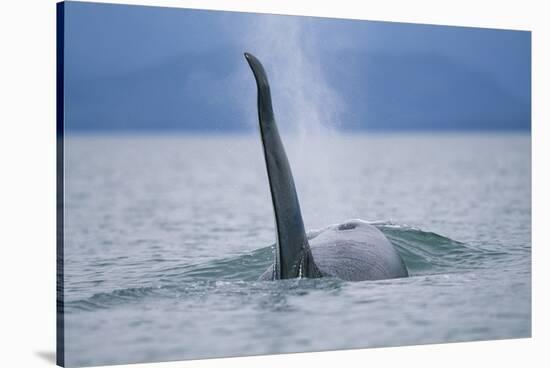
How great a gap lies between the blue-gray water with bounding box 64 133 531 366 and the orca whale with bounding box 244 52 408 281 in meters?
0.18

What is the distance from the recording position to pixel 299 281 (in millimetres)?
14672

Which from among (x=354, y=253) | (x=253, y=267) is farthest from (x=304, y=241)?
(x=253, y=267)

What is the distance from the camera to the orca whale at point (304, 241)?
13945 millimetres

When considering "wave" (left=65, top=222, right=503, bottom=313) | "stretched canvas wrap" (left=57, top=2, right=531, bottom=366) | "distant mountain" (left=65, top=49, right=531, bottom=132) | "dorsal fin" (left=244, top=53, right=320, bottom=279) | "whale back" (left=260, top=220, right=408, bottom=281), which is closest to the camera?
"dorsal fin" (left=244, top=53, right=320, bottom=279)

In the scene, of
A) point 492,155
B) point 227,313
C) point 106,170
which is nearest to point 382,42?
point 227,313

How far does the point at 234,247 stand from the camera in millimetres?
17406

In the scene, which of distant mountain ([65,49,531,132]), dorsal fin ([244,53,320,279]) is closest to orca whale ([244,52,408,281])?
dorsal fin ([244,53,320,279])

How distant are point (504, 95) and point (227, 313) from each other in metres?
5.47

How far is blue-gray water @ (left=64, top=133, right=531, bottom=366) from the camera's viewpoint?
1410 cm

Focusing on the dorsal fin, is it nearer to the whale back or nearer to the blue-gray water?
the blue-gray water

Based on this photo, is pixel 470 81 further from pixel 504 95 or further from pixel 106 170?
pixel 106 170

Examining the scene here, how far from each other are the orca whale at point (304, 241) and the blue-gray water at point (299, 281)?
0.59 feet

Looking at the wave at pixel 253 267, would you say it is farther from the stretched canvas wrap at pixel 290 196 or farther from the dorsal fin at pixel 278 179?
the dorsal fin at pixel 278 179

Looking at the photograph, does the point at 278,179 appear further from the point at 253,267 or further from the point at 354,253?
the point at 253,267
